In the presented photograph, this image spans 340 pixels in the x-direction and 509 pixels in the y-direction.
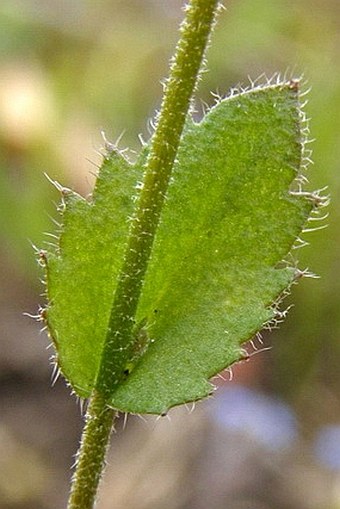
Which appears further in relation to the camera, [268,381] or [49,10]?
[49,10]

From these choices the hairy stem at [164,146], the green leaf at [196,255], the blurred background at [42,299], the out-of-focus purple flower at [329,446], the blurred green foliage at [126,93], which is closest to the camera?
the hairy stem at [164,146]

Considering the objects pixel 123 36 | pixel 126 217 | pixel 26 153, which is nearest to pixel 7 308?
pixel 26 153

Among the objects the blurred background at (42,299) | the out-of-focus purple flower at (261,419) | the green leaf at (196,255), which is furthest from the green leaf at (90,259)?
the out-of-focus purple flower at (261,419)

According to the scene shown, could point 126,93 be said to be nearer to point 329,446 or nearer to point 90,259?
point 329,446

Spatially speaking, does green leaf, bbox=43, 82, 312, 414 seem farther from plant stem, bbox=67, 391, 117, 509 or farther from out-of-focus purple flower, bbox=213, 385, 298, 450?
out-of-focus purple flower, bbox=213, 385, 298, 450

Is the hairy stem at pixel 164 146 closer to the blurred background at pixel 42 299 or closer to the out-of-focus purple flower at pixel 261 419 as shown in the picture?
the blurred background at pixel 42 299

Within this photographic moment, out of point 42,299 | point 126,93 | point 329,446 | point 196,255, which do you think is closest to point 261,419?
point 329,446

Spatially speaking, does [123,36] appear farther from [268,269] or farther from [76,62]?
[268,269]
